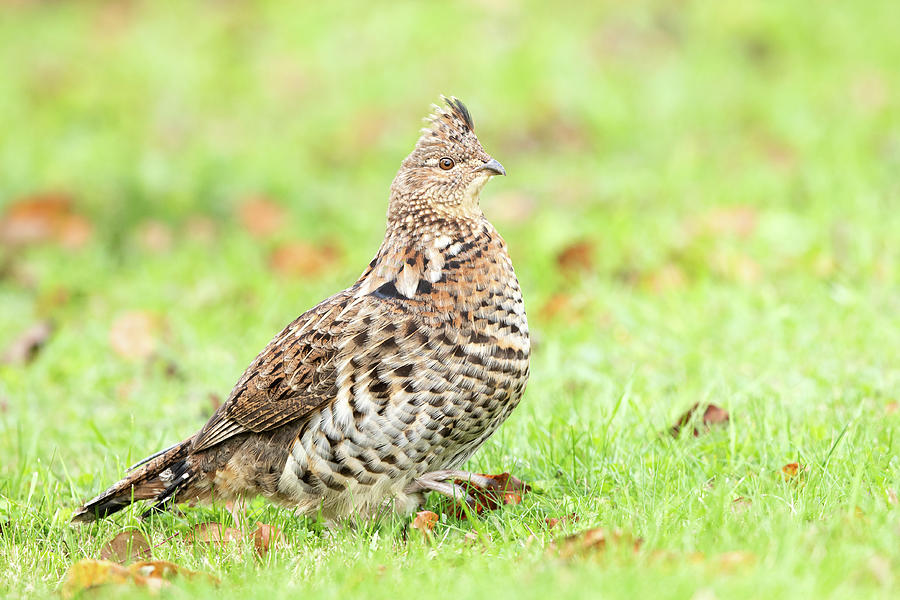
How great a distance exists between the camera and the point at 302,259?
8.02m

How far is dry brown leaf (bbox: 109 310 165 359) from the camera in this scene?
21.8 feet

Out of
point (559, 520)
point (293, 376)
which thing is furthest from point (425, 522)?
point (293, 376)

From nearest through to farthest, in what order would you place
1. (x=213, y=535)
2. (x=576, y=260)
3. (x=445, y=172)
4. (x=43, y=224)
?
(x=213, y=535)
(x=445, y=172)
(x=576, y=260)
(x=43, y=224)

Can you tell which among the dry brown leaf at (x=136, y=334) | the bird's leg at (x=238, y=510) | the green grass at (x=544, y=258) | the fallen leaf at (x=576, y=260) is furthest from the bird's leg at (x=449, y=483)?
the fallen leaf at (x=576, y=260)

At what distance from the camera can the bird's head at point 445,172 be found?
4527 mm

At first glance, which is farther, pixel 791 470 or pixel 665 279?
pixel 665 279

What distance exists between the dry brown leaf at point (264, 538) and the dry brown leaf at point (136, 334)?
2.81 metres

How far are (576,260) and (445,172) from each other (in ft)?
9.48

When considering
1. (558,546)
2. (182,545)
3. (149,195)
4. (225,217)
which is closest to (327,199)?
(225,217)

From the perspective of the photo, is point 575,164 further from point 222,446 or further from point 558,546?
point 558,546

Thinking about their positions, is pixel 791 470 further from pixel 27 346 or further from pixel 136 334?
pixel 27 346

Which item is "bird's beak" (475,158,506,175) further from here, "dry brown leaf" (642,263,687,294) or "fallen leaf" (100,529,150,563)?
"dry brown leaf" (642,263,687,294)

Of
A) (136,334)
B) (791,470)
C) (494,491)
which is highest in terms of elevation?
(136,334)

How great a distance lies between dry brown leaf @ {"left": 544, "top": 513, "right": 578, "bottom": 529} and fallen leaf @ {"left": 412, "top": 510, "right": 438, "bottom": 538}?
41 centimetres
